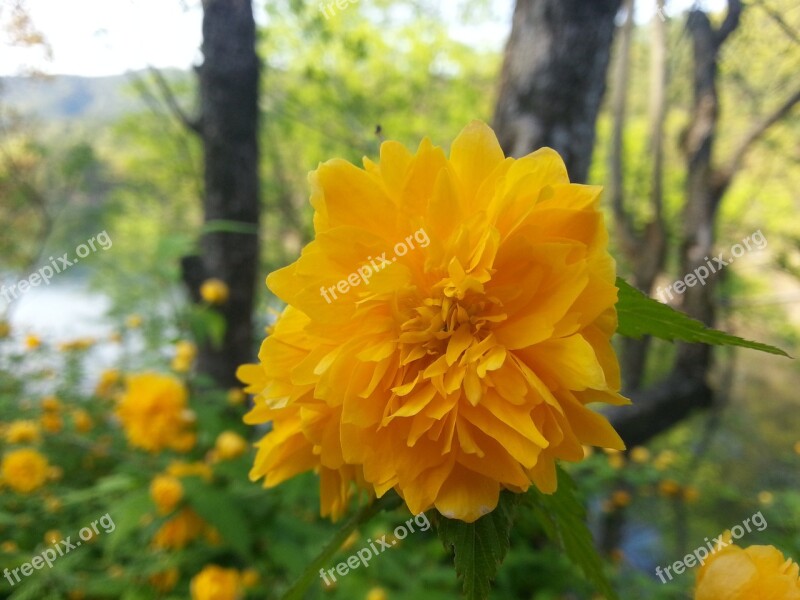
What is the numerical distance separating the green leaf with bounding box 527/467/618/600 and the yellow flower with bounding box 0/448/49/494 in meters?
1.83

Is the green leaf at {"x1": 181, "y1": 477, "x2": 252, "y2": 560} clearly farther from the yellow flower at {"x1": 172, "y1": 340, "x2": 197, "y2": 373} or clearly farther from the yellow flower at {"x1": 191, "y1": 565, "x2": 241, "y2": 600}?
the yellow flower at {"x1": 172, "y1": 340, "x2": 197, "y2": 373}

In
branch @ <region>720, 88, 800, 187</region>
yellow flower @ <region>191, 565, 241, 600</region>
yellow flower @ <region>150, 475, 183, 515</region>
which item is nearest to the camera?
yellow flower @ <region>191, 565, 241, 600</region>

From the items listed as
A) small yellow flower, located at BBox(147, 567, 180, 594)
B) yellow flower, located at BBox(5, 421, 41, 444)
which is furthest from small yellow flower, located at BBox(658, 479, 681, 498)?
yellow flower, located at BBox(5, 421, 41, 444)

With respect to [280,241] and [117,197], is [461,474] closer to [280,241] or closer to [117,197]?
[280,241]

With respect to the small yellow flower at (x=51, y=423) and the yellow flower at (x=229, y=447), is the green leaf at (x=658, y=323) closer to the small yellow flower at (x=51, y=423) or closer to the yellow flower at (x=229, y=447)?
the yellow flower at (x=229, y=447)

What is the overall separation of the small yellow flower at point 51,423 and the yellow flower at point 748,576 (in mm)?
2306

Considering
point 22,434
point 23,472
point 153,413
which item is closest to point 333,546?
point 153,413

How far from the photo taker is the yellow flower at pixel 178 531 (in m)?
1.50

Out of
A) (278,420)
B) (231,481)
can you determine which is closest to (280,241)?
(231,481)

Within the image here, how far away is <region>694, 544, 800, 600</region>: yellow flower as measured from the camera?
48 centimetres

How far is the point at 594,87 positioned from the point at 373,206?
1.57m

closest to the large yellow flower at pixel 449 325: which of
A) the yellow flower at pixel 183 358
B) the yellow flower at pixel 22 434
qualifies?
the yellow flower at pixel 183 358

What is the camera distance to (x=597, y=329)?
0.46 meters

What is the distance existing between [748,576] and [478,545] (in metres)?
0.29
